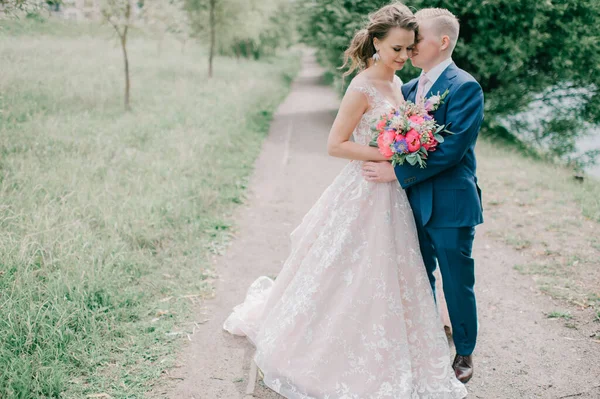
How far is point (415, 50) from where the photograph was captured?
3.13 m

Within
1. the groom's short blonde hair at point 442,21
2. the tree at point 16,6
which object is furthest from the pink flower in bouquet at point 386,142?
the tree at point 16,6

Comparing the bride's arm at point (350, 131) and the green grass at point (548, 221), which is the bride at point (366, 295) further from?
the green grass at point (548, 221)

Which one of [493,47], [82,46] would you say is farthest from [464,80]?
[82,46]

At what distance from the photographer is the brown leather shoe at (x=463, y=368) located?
130 inches

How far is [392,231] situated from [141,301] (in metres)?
2.48

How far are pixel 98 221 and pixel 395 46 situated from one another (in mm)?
3921

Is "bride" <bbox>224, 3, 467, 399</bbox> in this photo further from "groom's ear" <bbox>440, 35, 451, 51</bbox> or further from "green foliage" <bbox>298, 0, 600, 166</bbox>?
"green foliage" <bbox>298, 0, 600, 166</bbox>

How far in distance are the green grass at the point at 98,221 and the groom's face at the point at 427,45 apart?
2940 millimetres

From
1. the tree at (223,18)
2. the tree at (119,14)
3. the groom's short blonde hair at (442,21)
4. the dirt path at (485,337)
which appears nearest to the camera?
the groom's short blonde hair at (442,21)

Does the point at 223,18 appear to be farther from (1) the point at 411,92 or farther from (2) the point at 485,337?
(2) the point at 485,337

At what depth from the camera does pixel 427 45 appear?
10.0 ft

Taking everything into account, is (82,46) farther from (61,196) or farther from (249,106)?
(61,196)

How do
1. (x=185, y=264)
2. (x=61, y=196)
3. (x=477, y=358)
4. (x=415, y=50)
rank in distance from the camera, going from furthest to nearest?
(x=61, y=196)
(x=185, y=264)
(x=477, y=358)
(x=415, y=50)

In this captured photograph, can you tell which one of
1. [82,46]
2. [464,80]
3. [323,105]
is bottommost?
[323,105]
